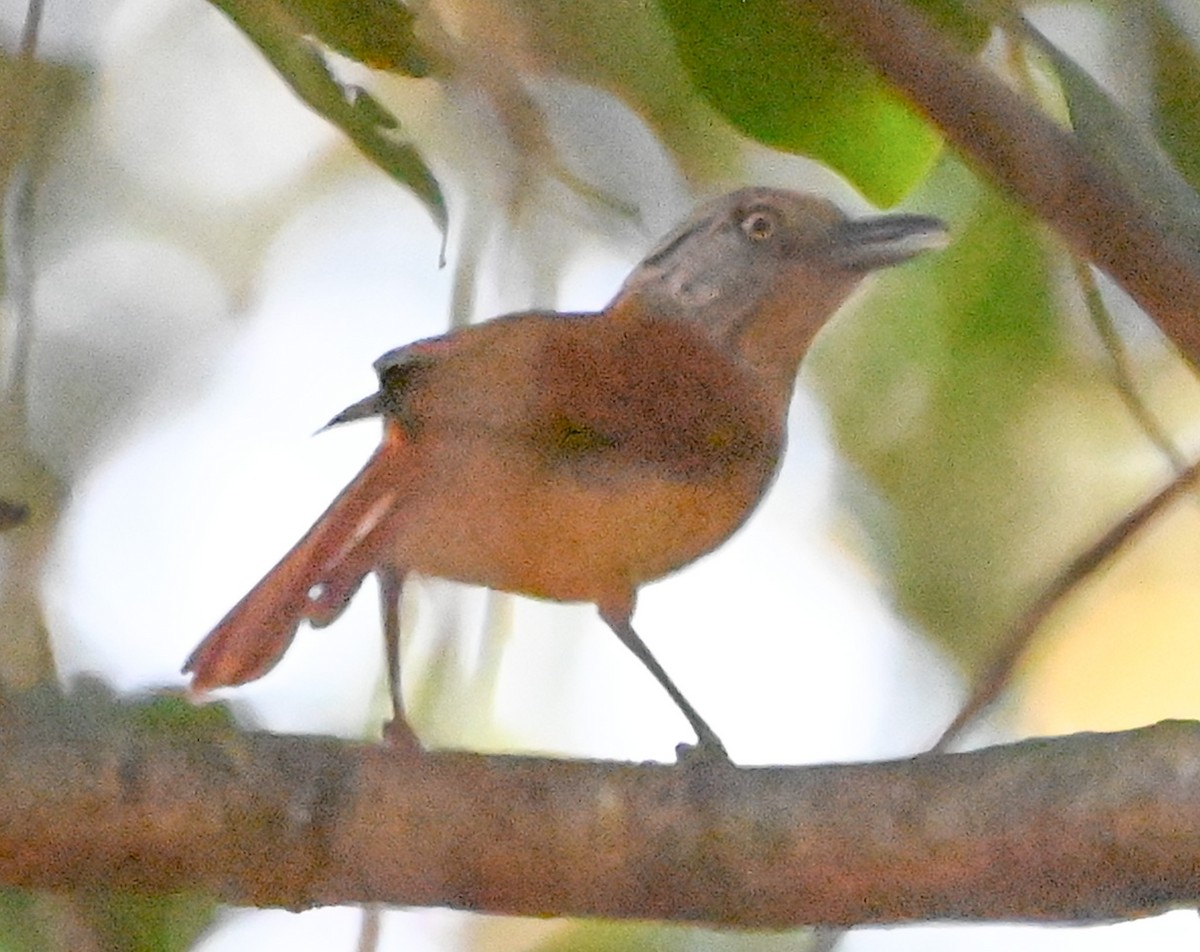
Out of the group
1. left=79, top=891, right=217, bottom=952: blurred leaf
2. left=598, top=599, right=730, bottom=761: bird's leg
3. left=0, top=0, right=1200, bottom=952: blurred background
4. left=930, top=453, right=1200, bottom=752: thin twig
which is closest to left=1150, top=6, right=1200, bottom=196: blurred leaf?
left=0, top=0, right=1200, bottom=952: blurred background

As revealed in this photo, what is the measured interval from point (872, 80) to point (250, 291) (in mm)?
239

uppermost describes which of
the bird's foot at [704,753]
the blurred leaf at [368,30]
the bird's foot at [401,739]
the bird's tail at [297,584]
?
the blurred leaf at [368,30]

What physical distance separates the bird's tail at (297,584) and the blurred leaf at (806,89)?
0.61 feet

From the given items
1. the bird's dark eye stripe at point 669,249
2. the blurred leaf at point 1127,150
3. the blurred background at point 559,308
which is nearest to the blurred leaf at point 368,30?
the blurred background at point 559,308

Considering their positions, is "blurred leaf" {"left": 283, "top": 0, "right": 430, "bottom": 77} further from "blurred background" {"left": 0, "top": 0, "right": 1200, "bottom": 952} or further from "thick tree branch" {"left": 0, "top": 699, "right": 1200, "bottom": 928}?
"thick tree branch" {"left": 0, "top": 699, "right": 1200, "bottom": 928}

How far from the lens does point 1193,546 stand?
47 centimetres

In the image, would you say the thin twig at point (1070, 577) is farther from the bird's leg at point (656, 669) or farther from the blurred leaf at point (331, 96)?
the blurred leaf at point (331, 96)

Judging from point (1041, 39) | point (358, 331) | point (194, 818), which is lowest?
point (194, 818)

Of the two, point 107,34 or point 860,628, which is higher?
point 107,34

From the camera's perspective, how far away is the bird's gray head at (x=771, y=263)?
1.52 feet

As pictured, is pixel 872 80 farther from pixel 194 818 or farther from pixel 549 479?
pixel 194 818

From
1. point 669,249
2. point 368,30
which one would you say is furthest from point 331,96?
point 669,249

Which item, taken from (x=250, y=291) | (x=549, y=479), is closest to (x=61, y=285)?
(x=250, y=291)

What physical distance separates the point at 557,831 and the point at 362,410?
0.51 feet
